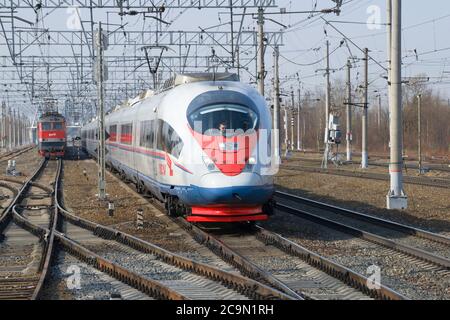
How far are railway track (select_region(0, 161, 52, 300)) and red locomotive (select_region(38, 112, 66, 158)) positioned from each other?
27.3 metres

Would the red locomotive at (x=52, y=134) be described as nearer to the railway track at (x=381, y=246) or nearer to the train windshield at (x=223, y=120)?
the railway track at (x=381, y=246)

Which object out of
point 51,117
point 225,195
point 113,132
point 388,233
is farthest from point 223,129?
point 51,117

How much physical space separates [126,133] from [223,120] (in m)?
12.0

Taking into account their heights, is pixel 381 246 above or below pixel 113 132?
below

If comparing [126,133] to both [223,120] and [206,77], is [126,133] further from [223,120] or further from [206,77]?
[223,120]

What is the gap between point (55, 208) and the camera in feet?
67.8

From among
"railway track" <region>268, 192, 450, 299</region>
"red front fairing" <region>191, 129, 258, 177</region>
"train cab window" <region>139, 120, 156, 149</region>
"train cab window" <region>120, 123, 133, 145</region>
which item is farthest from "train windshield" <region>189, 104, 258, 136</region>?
"train cab window" <region>120, 123, 133, 145</region>

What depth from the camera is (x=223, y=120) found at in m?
14.3

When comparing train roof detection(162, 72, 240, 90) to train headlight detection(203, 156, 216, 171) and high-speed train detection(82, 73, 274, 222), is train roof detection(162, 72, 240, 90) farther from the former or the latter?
train headlight detection(203, 156, 216, 171)

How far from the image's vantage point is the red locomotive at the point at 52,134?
169 ft

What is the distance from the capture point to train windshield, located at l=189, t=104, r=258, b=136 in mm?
14289

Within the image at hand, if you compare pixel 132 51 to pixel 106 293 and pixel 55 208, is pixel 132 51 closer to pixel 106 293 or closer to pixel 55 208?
pixel 55 208

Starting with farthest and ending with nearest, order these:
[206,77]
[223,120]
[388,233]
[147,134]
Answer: [147,134] → [206,77] → [388,233] → [223,120]

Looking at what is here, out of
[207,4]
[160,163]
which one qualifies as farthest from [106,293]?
[207,4]
